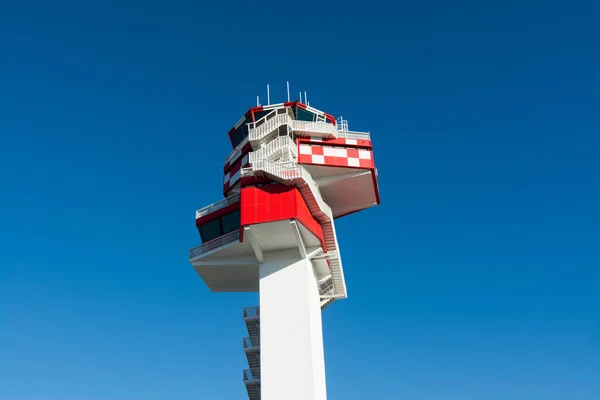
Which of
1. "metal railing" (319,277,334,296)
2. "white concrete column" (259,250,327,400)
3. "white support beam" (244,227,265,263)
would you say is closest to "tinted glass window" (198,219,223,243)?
"white support beam" (244,227,265,263)

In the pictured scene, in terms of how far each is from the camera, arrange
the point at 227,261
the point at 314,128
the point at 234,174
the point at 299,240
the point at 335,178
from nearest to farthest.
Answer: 1. the point at 299,240
2. the point at 227,261
3. the point at 335,178
4. the point at 314,128
5. the point at 234,174

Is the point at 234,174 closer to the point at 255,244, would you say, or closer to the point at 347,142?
the point at 255,244

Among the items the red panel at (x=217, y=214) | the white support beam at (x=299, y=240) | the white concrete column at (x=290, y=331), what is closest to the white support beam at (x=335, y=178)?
the white support beam at (x=299, y=240)

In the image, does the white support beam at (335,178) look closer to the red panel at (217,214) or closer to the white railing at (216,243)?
the red panel at (217,214)

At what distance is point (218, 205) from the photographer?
4119 cm

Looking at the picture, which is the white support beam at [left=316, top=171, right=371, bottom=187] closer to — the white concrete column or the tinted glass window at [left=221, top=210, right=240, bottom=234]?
the white concrete column

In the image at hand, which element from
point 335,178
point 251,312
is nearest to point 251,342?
point 251,312

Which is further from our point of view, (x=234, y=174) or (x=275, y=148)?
(x=234, y=174)

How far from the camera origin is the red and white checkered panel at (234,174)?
136 ft

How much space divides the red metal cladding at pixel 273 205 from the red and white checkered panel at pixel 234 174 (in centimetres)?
385

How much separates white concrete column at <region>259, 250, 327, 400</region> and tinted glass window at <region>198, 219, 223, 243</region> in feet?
13.8

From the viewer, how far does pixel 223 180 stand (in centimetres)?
4353

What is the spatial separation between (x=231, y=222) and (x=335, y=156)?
7759 mm

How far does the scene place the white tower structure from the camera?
35.9m
